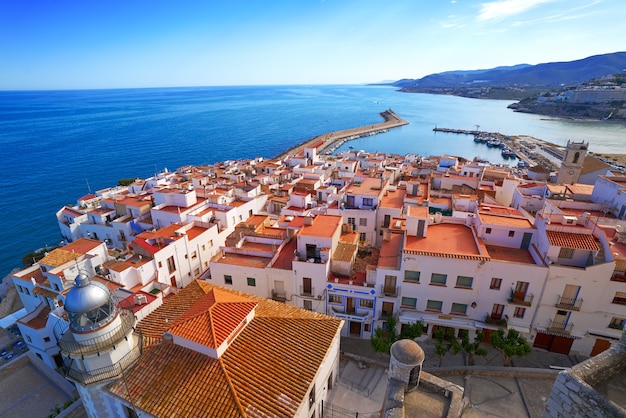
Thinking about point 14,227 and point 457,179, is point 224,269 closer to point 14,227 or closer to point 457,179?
point 457,179

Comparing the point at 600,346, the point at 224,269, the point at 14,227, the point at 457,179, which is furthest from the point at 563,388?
the point at 14,227

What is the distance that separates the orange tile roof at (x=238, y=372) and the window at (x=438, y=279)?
9406 mm

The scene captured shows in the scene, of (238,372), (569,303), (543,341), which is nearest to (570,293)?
(569,303)

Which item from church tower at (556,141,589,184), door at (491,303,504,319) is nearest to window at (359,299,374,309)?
door at (491,303,504,319)

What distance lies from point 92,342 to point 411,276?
19.0 metres

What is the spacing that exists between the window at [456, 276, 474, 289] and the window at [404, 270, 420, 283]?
2692mm

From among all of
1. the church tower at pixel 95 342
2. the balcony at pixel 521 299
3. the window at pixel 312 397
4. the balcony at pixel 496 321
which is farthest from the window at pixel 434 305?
the church tower at pixel 95 342

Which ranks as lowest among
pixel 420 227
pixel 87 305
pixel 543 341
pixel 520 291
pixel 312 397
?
pixel 543 341

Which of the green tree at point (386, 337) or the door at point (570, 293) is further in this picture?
the door at point (570, 293)

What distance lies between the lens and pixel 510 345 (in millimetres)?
19828

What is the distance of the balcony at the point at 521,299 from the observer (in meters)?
22.0

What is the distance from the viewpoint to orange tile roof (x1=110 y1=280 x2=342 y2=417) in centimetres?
1276

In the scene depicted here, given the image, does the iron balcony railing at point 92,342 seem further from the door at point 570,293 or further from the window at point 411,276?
the door at point 570,293

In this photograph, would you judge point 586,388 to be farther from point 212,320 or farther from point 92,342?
point 92,342
